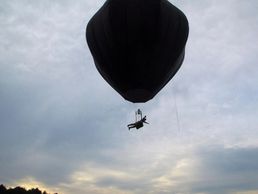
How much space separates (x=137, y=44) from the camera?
21109mm

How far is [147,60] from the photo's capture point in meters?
21.3

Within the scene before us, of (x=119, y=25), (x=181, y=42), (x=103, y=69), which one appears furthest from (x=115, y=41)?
(x=181, y=42)

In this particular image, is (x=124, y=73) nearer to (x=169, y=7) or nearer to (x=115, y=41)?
(x=115, y=41)

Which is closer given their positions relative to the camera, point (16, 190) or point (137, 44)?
point (137, 44)

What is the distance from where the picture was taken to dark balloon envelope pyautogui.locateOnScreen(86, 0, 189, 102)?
21172 millimetres

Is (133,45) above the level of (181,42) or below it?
below

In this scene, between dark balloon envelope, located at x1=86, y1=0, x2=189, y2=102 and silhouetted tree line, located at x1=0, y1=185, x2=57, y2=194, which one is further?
silhouetted tree line, located at x1=0, y1=185, x2=57, y2=194

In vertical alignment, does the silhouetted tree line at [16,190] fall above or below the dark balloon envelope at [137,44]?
above

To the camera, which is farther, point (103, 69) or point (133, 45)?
point (103, 69)

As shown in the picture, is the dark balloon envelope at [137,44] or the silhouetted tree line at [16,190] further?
the silhouetted tree line at [16,190]

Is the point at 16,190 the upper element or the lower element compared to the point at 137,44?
upper

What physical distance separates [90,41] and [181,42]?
5323mm

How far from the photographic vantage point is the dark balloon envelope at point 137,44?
69.5 ft

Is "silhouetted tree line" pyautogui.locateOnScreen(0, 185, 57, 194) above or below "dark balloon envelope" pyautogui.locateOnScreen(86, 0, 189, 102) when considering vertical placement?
above
